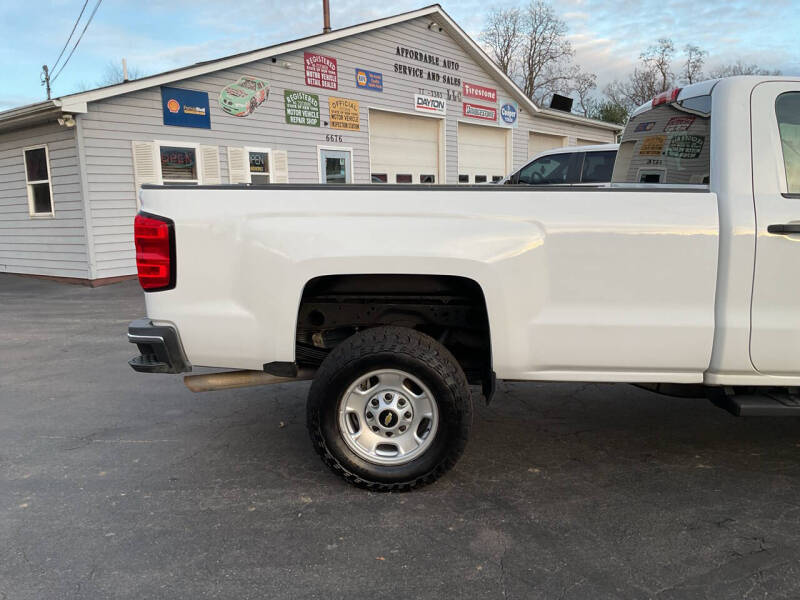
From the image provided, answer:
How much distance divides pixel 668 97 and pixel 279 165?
1143 centimetres

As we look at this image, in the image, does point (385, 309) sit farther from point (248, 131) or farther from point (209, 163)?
point (248, 131)

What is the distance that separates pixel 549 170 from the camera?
10477 millimetres

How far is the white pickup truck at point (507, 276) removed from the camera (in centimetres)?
313

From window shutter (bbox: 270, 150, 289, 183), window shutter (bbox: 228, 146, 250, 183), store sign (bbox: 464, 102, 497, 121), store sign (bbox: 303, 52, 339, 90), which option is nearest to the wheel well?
window shutter (bbox: 228, 146, 250, 183)

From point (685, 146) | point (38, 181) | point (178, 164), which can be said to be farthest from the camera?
point (178, 164)

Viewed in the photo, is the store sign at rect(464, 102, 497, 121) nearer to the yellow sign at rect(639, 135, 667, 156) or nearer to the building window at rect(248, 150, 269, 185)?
the building window at rect(248, 150, 269, 185)

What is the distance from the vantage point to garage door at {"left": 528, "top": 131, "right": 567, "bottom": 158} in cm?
2195

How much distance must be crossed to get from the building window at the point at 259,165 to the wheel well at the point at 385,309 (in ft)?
35.7

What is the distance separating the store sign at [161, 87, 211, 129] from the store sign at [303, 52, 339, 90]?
2.84 metres

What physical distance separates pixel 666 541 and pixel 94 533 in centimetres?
268

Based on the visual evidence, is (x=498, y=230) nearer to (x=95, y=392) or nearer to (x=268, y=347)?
(x=268, y=347)

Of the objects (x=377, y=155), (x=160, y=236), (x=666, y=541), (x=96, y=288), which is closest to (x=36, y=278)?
(x=96, y=288)

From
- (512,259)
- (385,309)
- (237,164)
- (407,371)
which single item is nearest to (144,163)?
(237,164)

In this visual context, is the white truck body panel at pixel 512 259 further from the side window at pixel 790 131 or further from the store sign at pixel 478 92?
the store sign at pixel 478 92
